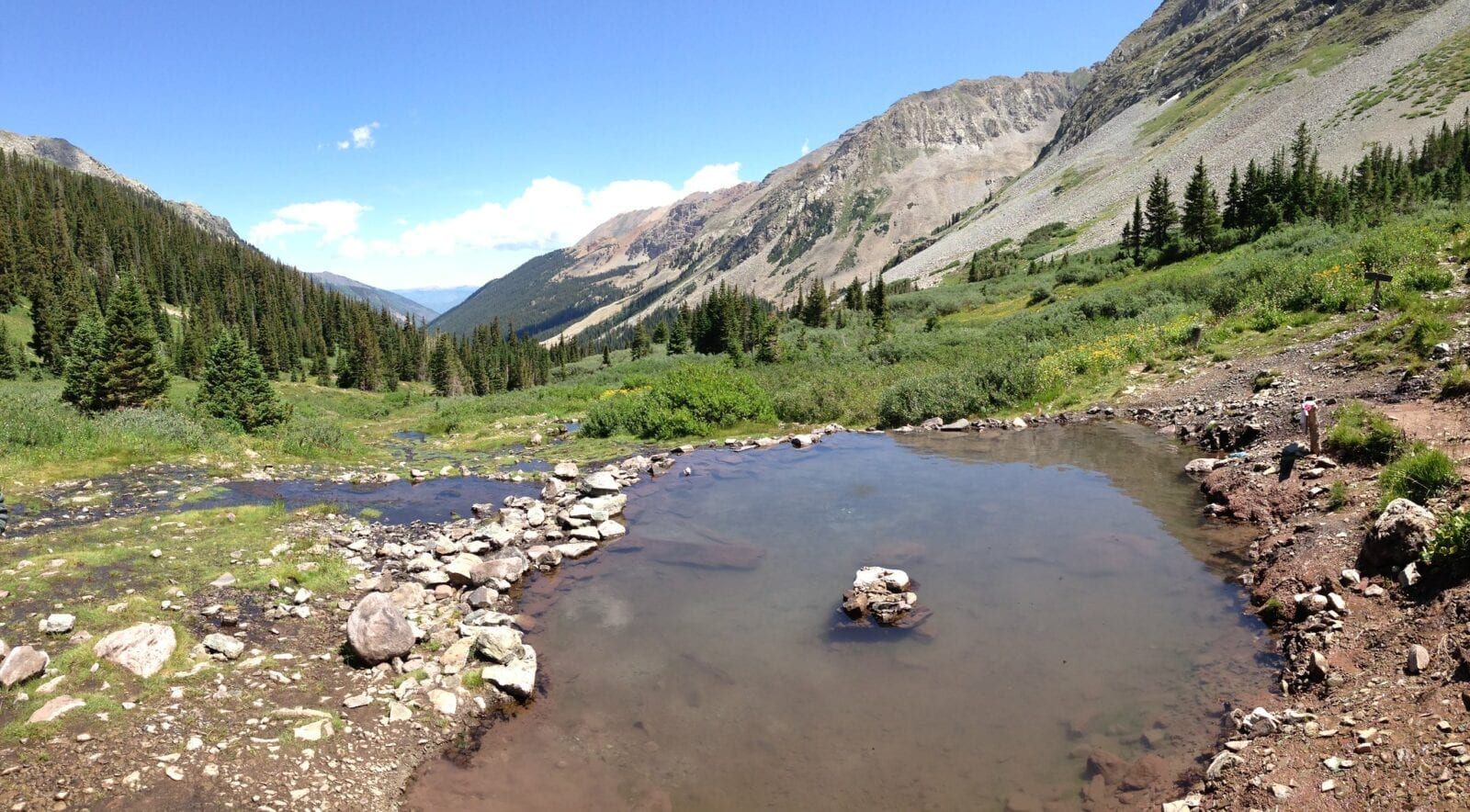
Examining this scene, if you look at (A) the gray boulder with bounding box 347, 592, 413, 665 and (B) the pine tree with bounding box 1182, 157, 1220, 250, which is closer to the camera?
(A) the gray boulder with bounding box 347, 592, 413, 665

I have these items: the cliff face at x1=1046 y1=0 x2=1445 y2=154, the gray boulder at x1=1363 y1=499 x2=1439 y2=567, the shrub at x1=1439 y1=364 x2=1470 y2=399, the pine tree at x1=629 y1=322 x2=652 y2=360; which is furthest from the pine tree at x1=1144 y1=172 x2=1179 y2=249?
the cliff face at x1=1046 y1=0 x2=1445 y2=154

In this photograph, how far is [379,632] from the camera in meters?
9.05

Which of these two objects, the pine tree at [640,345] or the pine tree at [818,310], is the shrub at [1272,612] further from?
the pine tree at [640,345]

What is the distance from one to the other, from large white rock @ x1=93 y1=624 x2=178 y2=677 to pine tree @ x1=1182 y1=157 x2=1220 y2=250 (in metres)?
79.5

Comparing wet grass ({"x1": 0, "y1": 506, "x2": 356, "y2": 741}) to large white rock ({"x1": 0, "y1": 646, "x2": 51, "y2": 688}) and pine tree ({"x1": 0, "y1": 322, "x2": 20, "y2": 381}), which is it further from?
pine tree ({"x1": 0, "y1": 322, "x2": 20, "y2": 381})

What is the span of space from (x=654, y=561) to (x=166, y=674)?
769 cm

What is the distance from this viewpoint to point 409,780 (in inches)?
277

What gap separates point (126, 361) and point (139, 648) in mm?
34699

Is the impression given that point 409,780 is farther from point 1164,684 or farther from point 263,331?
point 263,331

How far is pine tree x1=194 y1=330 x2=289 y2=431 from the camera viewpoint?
28484 mm

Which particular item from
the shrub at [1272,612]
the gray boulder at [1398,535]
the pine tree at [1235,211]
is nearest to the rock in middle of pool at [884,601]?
the shrub at [1272,612]

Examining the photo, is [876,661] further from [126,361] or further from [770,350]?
[770,350]

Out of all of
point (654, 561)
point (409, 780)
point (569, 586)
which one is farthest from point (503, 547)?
point (409, 780)

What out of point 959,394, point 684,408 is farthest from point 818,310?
point 684,408
